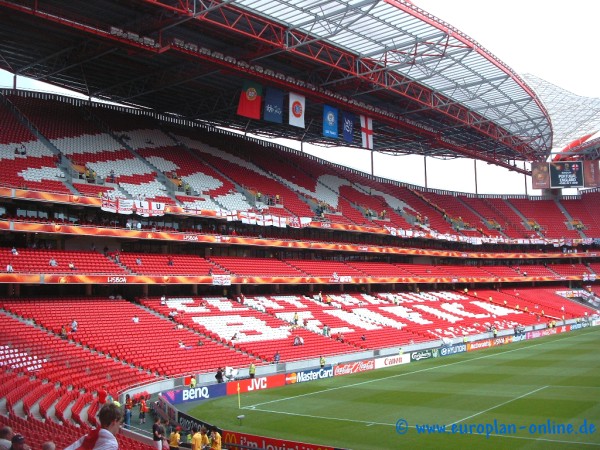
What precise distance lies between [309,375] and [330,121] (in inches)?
856

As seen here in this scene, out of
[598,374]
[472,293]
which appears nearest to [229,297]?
[598,374]

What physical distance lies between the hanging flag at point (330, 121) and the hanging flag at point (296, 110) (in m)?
2.67

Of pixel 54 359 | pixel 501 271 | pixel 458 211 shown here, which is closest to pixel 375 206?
pixel 458 211

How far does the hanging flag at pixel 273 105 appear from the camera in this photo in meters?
44.5

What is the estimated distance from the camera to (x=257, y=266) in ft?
156

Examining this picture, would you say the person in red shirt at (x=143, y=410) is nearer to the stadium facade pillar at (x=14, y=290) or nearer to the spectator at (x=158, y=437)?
the spectator at (x=158, y=437)

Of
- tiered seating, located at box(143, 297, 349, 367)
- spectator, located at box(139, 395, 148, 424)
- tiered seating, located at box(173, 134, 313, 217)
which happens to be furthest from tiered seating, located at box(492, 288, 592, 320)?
spectator, located at box(139, 395, 148, 424)

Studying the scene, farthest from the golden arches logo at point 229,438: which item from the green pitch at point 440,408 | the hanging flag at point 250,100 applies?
the hanging flag at point 250,100

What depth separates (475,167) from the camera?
283ft

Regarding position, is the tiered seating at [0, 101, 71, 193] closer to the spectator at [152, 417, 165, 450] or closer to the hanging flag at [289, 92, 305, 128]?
the hanging flag at [289, 92, 305, 128]

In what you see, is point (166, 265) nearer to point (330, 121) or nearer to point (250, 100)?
point (250, 100)

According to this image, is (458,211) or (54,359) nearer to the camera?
(54,359)

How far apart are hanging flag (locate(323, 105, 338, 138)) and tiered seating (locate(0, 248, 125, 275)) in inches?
767

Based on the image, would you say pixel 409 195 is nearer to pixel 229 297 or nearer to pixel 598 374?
pixel 229 297
